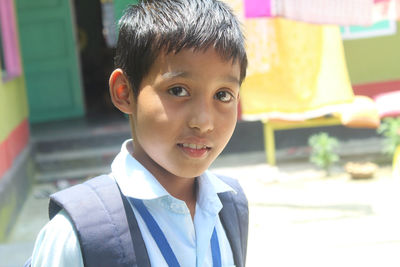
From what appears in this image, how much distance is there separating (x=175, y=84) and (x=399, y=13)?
11.2 feet

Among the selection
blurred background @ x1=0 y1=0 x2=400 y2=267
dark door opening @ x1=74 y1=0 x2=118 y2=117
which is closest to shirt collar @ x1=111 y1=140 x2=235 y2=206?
blurred background @ x1=0 y1=0 x2=400 y2=267

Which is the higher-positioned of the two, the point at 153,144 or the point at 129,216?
the point at 153,144

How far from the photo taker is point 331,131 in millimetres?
6570

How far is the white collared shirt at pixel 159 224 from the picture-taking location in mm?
999

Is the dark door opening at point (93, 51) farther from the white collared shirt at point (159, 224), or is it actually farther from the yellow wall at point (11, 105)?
the white collared shirt at point (159, 224)

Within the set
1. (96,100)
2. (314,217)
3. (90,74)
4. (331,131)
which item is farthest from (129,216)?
(90,74)

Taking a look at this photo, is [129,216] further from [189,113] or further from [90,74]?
[90,74]

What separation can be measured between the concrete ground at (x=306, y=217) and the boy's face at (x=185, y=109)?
2436 mm

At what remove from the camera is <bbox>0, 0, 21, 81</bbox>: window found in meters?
5.88

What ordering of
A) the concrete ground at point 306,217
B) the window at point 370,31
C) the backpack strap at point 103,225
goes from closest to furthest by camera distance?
the backpack strap at point 103,225 < the concrete ground at point 306,217 < the window at point 370,31

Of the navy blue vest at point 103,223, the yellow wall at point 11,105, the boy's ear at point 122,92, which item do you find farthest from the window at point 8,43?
the navy blue vest at point 103,223

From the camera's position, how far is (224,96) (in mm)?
1106

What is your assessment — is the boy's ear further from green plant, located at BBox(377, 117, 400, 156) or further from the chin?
green plant, located at BBox(377, 117, 400, 156)

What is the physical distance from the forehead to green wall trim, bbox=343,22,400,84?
5.77m
